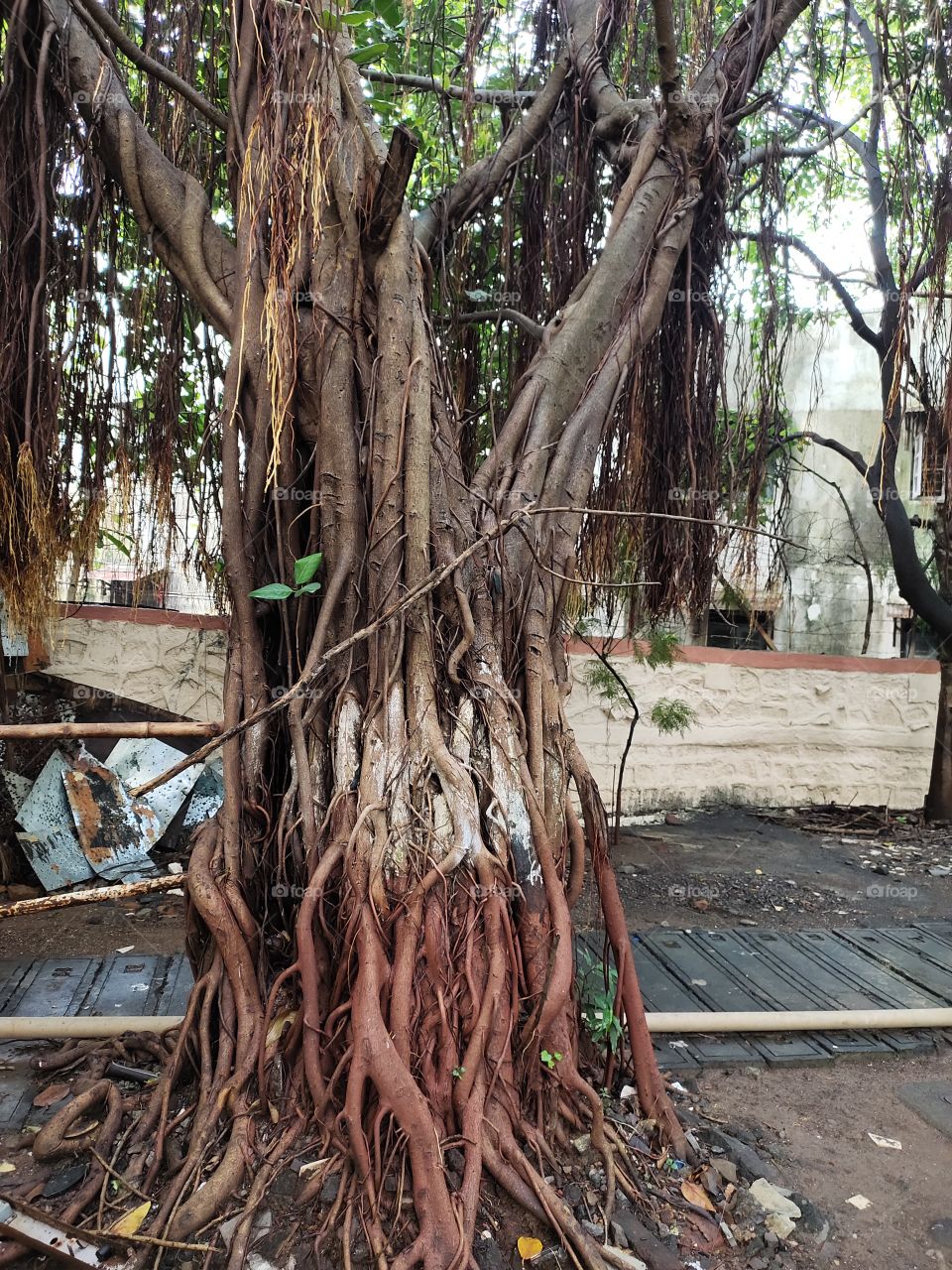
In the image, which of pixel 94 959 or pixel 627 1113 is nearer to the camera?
pixel 627 1113

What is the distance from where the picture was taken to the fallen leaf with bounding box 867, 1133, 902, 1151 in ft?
8.94

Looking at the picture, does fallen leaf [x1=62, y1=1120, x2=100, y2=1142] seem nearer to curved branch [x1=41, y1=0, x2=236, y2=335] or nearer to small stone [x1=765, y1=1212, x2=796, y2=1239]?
small stone [x1=765, y1=1212, x2=796, y2=1239]

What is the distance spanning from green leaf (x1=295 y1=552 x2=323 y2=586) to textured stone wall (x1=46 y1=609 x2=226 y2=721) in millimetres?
3135

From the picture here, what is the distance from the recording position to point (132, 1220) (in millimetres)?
2104

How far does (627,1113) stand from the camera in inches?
104

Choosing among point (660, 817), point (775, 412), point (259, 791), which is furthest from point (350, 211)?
point (660, 817)

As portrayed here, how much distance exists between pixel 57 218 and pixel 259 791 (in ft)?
7.84

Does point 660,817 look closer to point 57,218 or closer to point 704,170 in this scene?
point 704,170

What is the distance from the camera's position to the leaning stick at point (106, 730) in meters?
2.40

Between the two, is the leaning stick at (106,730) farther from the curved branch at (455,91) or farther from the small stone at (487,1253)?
the curved branch at (455,91)

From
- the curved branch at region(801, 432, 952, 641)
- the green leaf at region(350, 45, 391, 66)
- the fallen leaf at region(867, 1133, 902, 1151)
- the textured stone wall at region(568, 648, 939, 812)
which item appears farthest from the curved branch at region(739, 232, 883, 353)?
the fallen leaf at region(867, 1133, 902, 1151)

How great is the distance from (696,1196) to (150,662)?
4.43 metres

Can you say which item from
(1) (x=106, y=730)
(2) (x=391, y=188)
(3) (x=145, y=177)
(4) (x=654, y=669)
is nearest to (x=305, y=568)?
(1) (x=106, y=730)

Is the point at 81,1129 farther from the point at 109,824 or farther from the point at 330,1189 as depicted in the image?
the point at 109,824
